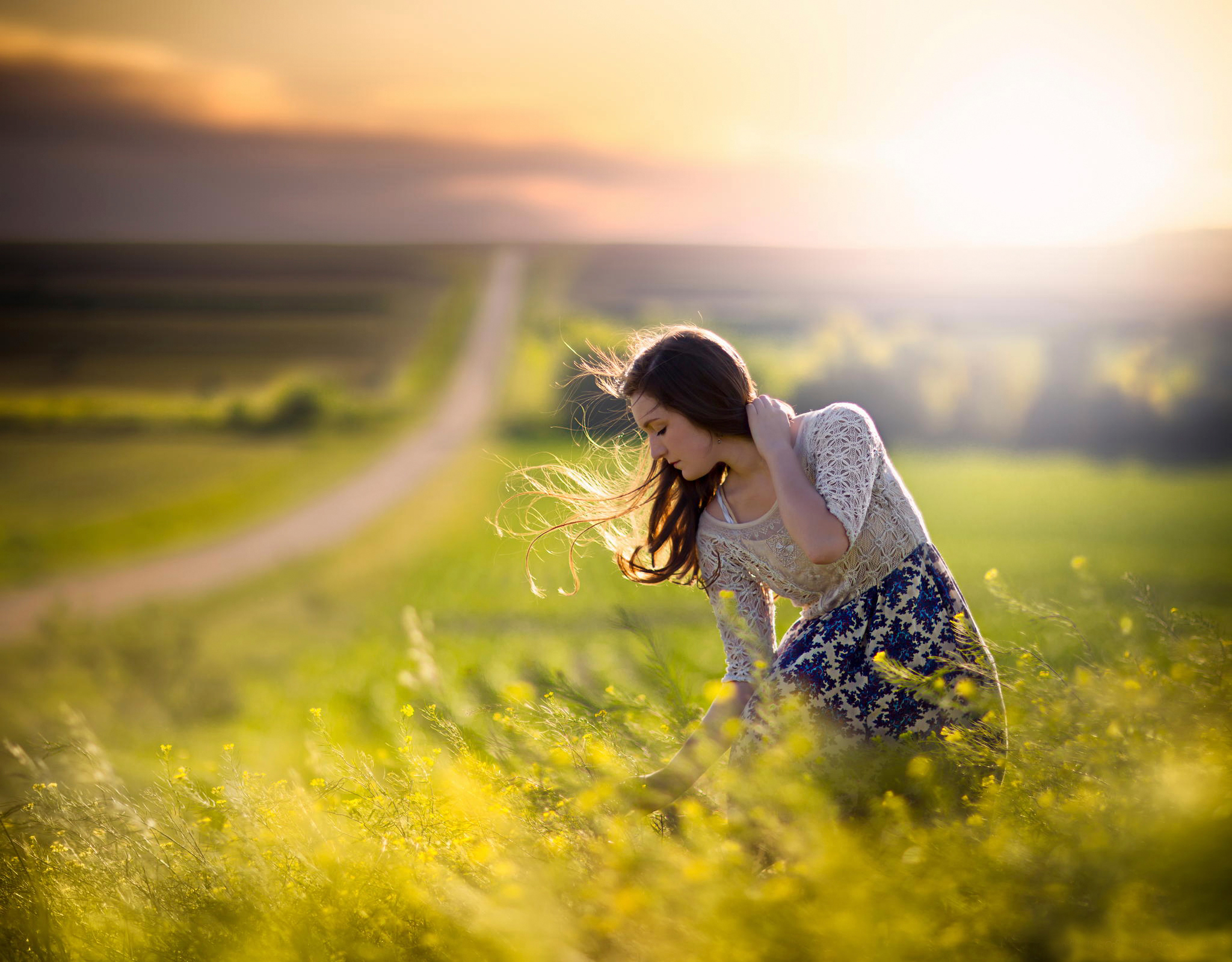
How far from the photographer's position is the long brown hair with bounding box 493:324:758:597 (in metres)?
2.54

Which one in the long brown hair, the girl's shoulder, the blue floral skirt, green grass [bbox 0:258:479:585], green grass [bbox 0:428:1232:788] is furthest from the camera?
green grass [bbox 0:258:479:585]

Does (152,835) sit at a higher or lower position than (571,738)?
lower

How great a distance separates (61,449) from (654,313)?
29.7 meters

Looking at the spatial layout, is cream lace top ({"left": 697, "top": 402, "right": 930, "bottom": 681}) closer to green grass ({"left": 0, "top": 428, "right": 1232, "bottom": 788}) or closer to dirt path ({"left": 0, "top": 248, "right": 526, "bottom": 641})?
green grass ({"left": 0, "top": 428, "right": 1232, "bottom": 788})

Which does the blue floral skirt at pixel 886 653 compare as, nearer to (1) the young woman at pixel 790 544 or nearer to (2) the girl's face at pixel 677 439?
(1) the young woman at pixel 790 544

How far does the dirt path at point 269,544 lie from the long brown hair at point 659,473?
9.47 meters

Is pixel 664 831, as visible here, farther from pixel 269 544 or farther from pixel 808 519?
pixel 269 544

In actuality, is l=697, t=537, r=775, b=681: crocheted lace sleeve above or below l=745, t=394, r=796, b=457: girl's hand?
below

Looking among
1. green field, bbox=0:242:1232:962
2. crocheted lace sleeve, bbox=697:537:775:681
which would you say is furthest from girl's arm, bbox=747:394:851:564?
green field, bbox=0:242:1232:962

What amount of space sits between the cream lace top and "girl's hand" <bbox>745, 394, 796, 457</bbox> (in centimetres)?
8

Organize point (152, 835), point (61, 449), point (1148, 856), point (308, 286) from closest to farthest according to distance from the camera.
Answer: point (1148, 856)
point (152, 835)
point (61, 449)
point (308, 286)

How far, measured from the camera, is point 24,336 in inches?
2035

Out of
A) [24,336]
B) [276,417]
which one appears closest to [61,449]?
[276,417]

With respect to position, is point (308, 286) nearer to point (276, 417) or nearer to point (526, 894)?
point (276, 417)
